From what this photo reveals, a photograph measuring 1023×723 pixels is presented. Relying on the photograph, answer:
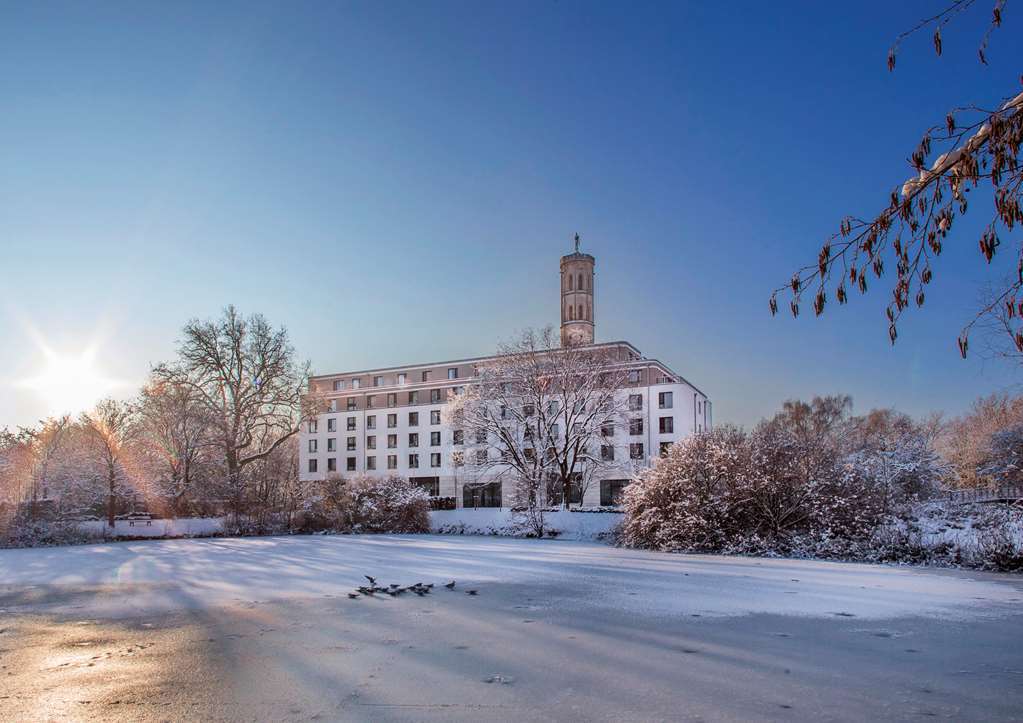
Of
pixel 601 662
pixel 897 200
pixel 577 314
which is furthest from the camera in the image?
pixel 577 314

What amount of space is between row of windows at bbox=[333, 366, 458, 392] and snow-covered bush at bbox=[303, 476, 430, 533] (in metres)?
40.6

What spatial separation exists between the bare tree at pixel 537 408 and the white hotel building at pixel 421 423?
66.7ft

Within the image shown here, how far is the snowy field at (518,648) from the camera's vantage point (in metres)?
5.00

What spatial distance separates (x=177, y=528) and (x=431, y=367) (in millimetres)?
44340

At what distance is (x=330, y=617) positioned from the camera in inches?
345

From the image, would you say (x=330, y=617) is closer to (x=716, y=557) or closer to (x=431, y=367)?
(x=716, y=557)

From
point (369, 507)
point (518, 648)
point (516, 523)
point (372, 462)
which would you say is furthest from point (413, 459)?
point (518, 648)

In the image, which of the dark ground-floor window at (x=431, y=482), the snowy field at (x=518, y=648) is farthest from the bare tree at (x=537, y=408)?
the dark ground-floor window at (x=431, y=482)

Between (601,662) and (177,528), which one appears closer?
(601,662)

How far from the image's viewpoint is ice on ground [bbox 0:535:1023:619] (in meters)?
9.91

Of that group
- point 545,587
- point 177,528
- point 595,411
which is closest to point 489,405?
point 595,411

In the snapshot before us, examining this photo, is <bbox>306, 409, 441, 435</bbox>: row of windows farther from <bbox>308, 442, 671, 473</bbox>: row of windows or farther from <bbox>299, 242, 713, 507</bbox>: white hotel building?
<bbox>308, 442, 671, 473</bbox>: row of windows

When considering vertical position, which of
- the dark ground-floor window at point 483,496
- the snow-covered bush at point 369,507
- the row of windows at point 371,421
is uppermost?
the row of windows at point 371,421

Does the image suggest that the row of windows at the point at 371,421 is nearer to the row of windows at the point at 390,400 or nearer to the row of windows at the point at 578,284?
the row of windows at the point at 390,400
